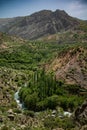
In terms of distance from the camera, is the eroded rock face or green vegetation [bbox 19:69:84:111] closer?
the eroded rock face

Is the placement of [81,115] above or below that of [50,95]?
above

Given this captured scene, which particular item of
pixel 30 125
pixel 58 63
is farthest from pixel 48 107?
pixel 58 63

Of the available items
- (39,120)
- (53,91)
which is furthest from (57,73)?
(39,120)

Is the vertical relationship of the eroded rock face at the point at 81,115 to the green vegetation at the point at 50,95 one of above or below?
above

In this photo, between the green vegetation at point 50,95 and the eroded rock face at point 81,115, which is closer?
the eroded rock face at point 81,115

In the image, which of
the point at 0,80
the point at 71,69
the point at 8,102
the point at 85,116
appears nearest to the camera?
the point at 85,116

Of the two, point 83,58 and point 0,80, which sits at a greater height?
point 83,58

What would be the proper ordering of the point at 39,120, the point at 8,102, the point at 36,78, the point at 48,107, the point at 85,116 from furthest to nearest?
the point at 36,78 < the point at 8,102 < the point at 48,107 < the point at 39,120 < the point at 85,116

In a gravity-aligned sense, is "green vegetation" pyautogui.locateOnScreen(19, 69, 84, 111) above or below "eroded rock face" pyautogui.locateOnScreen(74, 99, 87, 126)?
below

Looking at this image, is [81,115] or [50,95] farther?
[50,95]

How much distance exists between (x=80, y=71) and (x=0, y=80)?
154 ft

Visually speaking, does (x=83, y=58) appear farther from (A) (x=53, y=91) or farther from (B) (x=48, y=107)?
(B) (x=48, y=107)

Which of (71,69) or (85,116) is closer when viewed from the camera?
(85,116)

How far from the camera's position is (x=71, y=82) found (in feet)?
492
